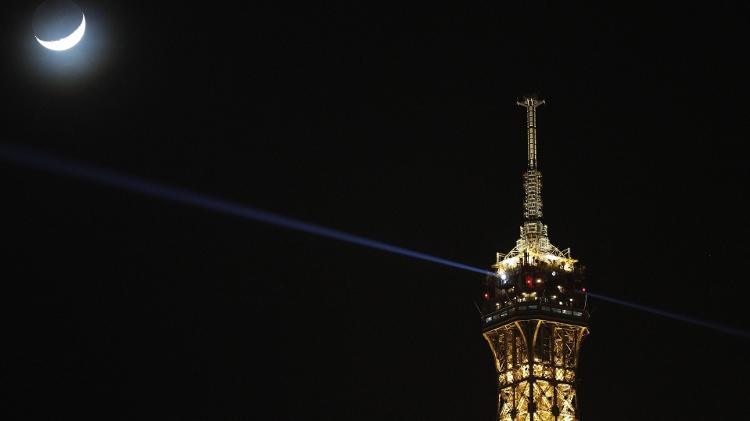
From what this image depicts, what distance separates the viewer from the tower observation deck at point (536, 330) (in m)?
144

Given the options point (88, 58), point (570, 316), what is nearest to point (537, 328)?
point (570, 316)

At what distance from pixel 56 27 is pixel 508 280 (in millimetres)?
124326

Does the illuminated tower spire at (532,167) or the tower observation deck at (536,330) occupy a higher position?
the illuminated tower spire at (532,167)

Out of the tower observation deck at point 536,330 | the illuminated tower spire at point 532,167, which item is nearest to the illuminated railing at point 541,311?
the tower observation deck at point 536,330

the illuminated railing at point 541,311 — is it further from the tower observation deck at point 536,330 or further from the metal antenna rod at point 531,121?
the metal antenna rod at point 531,121

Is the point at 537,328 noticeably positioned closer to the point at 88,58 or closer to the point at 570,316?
the point at 570,316

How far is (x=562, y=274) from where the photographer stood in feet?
486

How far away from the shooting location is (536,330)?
474 feet

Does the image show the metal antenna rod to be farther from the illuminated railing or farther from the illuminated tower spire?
the illuminated railing

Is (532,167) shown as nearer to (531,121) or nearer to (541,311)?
(531,121)

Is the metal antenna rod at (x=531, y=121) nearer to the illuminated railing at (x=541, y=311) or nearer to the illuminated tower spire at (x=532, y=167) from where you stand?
the illuminated tower spire at (x=532, y=167)

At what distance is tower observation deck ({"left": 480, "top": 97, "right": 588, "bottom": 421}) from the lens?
144m

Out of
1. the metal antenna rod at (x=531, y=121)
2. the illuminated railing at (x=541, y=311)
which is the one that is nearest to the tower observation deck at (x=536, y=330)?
the illuminated railing at (x=541, y=311)

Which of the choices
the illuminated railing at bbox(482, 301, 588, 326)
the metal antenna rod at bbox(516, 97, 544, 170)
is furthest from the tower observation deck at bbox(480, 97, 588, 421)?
the metal antenna rod at bbox(516, 97, 544, 170)
